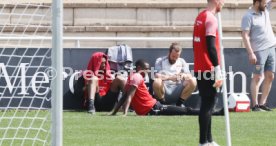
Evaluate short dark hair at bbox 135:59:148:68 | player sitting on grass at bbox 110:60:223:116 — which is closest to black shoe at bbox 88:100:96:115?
player sitting on grass at bbox 110:60:223:116

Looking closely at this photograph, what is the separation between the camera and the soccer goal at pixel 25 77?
11.7 metres

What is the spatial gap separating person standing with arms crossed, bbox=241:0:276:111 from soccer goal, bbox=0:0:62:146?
365 centimetres

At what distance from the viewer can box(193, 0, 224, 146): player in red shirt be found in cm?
1166

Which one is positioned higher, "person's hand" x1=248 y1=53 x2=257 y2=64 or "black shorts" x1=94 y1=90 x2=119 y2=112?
"person's hand" x1=248 y1=53 x2=257 y2=64

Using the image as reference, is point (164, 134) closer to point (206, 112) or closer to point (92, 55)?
point (206, 112)

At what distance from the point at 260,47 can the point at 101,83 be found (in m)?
2.82

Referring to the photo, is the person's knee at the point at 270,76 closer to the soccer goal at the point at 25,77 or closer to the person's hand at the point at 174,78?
the person's hand at the point at 174,78

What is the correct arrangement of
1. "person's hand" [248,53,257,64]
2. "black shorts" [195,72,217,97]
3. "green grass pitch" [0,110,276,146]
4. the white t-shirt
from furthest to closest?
1. the white t-shirt
2. "person's hand" [248,53,257,64]
3. "green grass pitch" [0,110,276,146]
4. "black shorts" [195,72,217,97]

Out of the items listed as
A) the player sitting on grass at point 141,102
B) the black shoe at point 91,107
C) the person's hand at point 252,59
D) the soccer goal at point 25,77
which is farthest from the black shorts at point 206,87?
the black shoe at point 91,107

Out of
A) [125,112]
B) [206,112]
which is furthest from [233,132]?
[125,112]

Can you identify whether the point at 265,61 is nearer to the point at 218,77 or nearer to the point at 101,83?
the point at 101,83

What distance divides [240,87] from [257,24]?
54.8 inches

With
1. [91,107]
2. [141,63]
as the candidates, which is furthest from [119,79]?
[91,107]

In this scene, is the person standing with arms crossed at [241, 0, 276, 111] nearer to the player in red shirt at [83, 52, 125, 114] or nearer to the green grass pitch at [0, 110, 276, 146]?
the green grass pitch at [0, 110, 276, 146]
